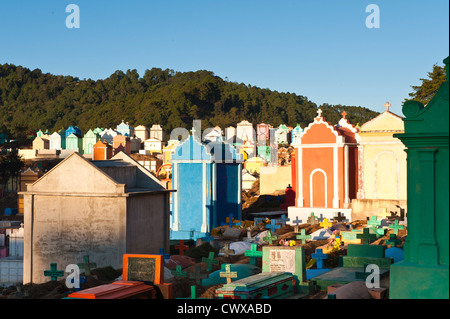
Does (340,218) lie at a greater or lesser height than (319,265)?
greater

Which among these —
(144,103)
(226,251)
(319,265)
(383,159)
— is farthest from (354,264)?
(144,103)

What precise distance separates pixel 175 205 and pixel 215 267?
33.7ft

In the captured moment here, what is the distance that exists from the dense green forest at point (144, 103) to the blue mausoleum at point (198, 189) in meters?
55.9

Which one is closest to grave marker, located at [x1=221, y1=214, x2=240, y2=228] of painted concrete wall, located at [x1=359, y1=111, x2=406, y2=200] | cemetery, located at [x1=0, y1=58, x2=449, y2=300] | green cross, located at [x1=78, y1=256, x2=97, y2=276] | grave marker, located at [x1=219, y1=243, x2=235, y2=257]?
cemetery, located at [x1=0, y1=58, x2=449, y2=300]

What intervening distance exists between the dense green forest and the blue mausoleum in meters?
55.9

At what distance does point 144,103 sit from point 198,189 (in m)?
80.5

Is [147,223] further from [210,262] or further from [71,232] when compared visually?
[210,262]

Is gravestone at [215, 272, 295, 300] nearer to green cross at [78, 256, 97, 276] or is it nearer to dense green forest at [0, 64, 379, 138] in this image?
green cross at [78, 256, 97, 276]

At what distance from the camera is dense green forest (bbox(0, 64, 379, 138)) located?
101875 mm

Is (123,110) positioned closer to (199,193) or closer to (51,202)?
(199,193)

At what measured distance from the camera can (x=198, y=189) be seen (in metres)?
25.3

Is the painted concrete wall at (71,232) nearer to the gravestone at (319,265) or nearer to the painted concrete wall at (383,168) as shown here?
the gravestone at (319,265)

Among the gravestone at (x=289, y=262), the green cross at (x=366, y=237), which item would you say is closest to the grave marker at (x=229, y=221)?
the green cross at (x=366, y=237)

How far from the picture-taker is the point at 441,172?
25.1ft
